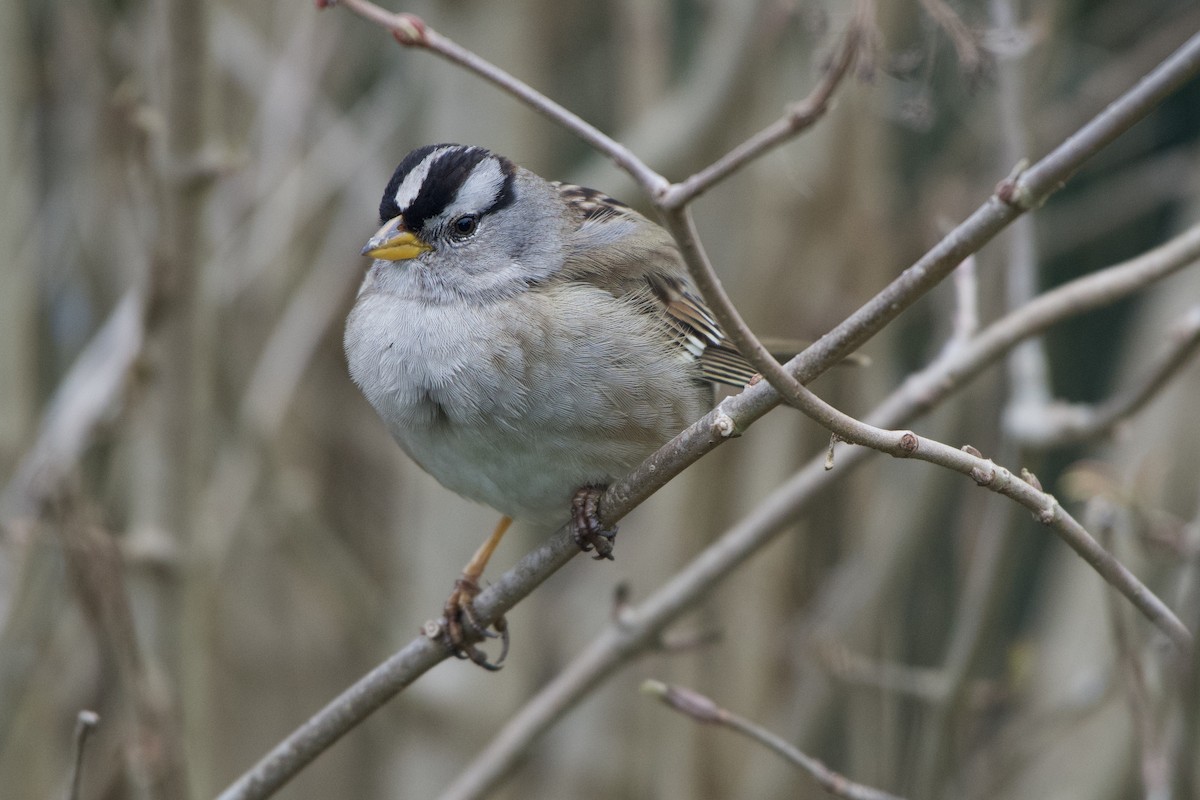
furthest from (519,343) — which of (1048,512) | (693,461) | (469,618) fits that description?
(1048,512)

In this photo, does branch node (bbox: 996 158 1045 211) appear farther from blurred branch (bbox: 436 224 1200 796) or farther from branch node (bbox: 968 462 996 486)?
blurred branch (bbox: 436 224 1200 796)

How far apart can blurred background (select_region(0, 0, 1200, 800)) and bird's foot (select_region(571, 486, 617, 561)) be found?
3.17 feet

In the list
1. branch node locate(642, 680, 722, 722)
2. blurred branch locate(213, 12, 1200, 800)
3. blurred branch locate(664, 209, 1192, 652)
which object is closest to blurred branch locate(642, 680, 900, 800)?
branch node locate(642, 680, 722, 722)

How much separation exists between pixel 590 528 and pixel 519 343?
446 mm

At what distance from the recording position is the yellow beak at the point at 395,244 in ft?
9.45

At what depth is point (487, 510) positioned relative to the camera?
429 centimetres

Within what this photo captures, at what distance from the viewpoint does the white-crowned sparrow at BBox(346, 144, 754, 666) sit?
265cm

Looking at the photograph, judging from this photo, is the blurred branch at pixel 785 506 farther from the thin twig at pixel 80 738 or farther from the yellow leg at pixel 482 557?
the thin twig at pixel 80 738

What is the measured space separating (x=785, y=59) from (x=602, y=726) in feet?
8.26

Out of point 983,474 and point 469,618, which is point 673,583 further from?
Answer: point 983,474

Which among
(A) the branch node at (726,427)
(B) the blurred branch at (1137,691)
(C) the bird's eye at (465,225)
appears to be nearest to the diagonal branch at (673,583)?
(A) the branch node at (726,427)

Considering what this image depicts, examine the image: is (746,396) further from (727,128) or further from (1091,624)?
(1091,624)

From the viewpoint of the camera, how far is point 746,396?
187cm

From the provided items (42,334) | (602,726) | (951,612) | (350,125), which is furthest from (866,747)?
(42,334)
